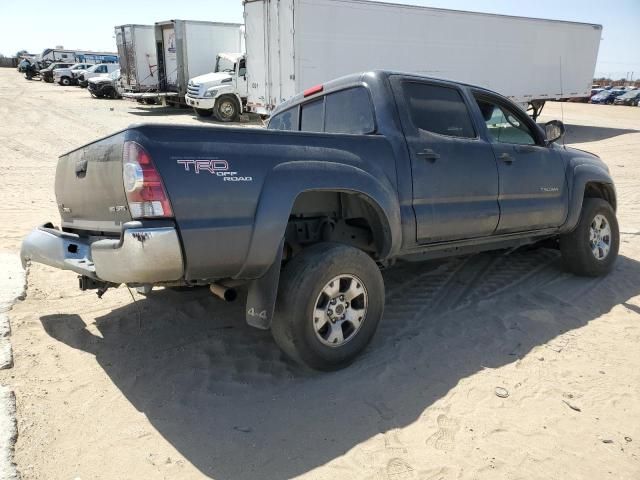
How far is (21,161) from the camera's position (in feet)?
39.3

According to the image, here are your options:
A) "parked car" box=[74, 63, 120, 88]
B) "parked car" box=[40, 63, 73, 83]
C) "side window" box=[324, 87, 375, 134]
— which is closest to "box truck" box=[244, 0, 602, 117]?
"side window" box=[324, 87, 375, 134]

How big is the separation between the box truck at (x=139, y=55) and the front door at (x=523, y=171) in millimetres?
22038

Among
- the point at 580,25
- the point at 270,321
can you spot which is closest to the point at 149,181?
the point at 270,321

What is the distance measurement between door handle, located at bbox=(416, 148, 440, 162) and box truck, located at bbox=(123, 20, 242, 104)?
20104mm

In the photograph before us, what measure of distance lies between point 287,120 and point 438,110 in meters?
1.49

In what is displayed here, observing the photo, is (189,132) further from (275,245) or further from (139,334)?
(139,334)

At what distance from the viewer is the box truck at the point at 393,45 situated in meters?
13.6

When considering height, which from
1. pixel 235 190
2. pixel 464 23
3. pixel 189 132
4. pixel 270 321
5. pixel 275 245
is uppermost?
pixel 464 23

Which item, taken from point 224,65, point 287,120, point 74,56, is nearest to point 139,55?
point 224,65

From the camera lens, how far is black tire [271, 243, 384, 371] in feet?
10.8

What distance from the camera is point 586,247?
5324 millimetres

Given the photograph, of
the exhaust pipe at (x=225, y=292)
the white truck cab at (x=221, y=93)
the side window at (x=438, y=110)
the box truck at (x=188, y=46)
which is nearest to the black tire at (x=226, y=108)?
the white truck cab at (x=221, y=93)

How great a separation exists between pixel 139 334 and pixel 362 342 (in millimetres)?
1760

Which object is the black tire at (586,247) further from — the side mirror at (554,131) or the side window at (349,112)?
the side window at (349,112)
